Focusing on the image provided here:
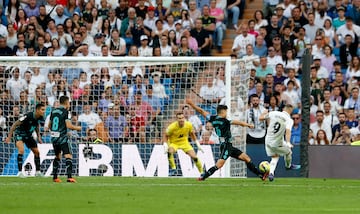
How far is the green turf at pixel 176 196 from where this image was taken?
1723 cm

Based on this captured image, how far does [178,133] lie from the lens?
28.0 meters

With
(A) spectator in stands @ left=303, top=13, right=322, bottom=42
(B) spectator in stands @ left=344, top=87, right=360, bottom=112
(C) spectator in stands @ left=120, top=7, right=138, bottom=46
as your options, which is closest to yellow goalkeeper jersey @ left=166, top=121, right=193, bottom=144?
(B) spectator in stands @ left=344, top=87, right=360, bottom=112

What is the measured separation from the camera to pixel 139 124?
2969 cm

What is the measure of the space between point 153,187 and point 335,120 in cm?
919

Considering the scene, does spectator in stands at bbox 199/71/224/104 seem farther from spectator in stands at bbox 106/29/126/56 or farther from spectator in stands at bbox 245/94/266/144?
spectator in stands at bbox 106/29/126/56

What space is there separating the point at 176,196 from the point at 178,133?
8128mm

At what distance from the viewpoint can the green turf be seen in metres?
17.2

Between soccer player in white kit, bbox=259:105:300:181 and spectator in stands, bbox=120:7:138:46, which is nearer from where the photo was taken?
soccer player in white kit, bbox=259:105:300:181

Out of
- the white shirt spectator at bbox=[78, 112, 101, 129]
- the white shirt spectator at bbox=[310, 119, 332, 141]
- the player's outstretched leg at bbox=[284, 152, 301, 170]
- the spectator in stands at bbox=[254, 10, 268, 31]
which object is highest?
the spectator in stands at bbox=[254, 10, 268, 31]

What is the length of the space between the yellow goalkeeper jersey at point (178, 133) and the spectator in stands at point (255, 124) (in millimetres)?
2103

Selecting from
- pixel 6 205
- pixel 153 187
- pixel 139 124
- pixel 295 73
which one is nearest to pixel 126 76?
pixel 139 124

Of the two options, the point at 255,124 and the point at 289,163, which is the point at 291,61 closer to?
the point at 255,124

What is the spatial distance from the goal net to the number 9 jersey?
3.05 metres

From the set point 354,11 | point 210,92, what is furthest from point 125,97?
point 354,11
